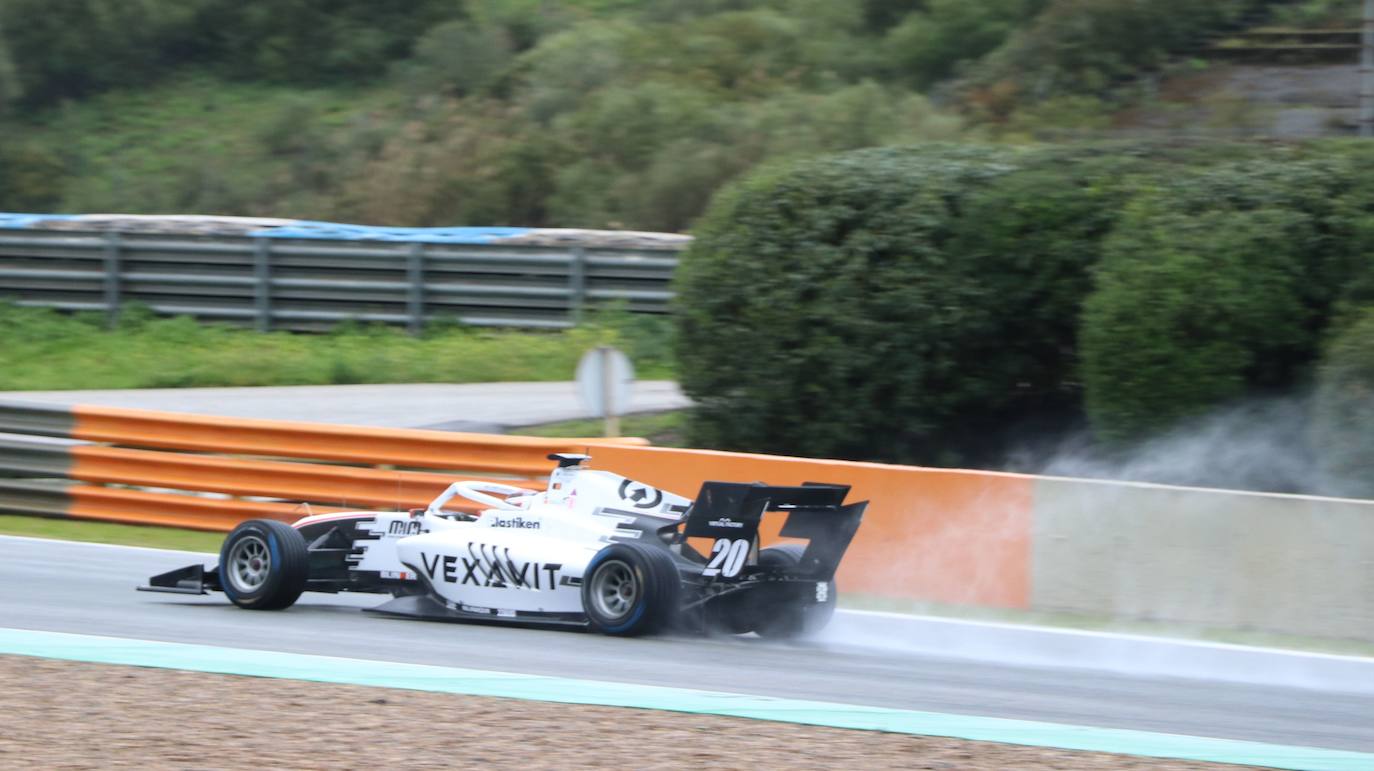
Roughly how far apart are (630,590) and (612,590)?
4.9 inches

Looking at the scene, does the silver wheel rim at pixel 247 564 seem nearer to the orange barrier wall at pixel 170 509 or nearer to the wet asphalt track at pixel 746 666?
the wet asphalt track at pixel 746 666

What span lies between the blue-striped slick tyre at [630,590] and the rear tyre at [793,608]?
23.0 inches

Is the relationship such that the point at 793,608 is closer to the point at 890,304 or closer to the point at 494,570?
the point at 494,570

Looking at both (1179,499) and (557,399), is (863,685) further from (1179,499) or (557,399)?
(557,399)

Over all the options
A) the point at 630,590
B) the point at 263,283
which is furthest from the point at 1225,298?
the point at 263,283

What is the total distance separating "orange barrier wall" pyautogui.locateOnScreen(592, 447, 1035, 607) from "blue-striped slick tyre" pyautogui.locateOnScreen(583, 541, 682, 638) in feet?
7.40

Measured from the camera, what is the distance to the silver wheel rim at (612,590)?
324 inches

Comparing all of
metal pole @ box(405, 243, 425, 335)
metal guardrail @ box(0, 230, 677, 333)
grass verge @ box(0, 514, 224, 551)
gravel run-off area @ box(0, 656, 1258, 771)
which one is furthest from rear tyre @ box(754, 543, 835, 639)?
metal pole @ box(405, 243, 425, 335)

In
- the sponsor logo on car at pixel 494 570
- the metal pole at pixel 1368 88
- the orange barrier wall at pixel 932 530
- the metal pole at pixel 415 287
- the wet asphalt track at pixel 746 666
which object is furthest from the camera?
the metal pole at pixel 415 287

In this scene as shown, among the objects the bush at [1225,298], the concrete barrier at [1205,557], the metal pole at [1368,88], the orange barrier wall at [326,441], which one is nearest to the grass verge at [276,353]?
the orange barrier wall at [326,441]

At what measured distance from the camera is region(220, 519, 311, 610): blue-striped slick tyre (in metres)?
8.69

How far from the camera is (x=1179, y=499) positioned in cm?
929

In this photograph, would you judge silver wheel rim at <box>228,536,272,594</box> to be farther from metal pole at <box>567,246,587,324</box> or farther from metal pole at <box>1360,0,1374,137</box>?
metal pole at <box>567,246,587,324</box>

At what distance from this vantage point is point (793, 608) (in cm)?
858
